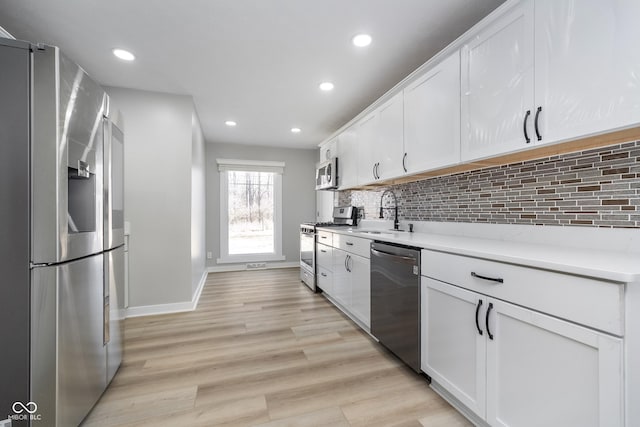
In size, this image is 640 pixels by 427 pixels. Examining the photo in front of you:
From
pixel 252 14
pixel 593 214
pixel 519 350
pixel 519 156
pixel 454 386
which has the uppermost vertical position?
pixel 252 14

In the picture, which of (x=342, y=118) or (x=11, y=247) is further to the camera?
(x=342, y=118)

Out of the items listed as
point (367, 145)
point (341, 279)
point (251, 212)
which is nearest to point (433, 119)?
point (367, 145)

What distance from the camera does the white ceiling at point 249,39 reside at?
5.71ft

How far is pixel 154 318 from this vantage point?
2891 mm

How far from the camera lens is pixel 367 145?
308cm

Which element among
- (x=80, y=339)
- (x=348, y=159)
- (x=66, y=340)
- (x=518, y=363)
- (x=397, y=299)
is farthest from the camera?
(x=348, y=159)

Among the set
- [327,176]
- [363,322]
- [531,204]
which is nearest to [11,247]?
[363,322]

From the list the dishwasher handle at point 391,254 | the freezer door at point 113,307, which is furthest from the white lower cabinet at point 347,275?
the freezer door at point 113,307

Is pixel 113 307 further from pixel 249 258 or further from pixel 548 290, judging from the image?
pixel 249 258

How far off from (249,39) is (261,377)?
245 centimetres

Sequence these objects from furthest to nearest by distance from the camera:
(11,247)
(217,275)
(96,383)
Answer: (217,275) < (96,383) < (11,247)

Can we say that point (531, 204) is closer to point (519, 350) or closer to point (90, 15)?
point (519, 350)

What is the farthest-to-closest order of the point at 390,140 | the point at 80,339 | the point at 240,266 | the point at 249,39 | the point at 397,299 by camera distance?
1. the point at 240,266
2. the point at 390,140
3. the point at 249,39
4. the point at 397,299
5. the point at 80,339

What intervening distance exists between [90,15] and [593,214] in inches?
129
